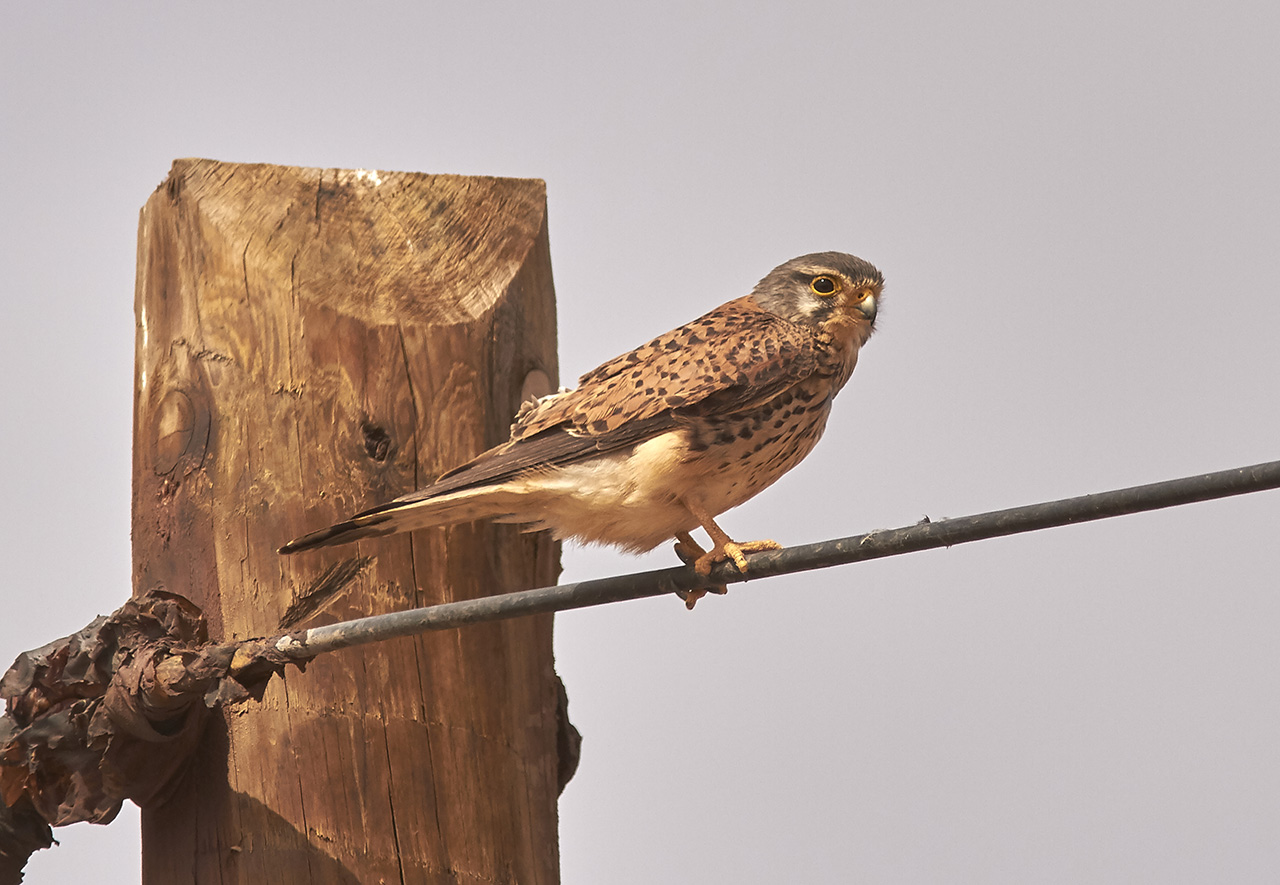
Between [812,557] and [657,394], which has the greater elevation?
[657,394]

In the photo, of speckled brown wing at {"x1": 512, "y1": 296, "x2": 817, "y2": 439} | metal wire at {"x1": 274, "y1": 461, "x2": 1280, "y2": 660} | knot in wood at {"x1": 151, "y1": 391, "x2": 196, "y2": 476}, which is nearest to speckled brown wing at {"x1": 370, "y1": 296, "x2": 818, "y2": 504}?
speckled brown wing at {"x1": 512, "y1": 296, "x2": 817, "y2": 439}

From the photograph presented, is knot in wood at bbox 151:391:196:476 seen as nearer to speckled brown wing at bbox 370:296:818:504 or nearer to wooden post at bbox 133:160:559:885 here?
wooden post at bbox 133:160:559:885

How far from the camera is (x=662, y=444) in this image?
3.51 m

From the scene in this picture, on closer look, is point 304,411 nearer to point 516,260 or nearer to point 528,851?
point 516,260

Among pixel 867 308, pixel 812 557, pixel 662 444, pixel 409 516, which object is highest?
pixel 867 308

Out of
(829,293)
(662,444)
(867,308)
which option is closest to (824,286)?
(829,293)

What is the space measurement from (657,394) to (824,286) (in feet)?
2.07

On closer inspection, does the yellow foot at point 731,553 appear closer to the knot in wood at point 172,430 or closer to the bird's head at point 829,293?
the bird's head at point 829,293

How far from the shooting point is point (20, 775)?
3.33 metres

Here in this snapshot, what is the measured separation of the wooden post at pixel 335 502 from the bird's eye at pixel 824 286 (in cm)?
83

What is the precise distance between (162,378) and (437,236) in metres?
0.80

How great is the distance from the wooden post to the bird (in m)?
0.16

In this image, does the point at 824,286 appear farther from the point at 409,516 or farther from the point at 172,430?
the point at 172,430

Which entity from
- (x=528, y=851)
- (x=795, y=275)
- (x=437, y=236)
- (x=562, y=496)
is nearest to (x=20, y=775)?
(x=528, y=851)
